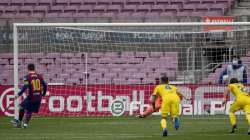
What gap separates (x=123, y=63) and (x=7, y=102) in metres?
4.25

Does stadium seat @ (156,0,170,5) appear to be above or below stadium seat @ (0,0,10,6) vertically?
below

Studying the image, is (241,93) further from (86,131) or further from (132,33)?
(132,33)

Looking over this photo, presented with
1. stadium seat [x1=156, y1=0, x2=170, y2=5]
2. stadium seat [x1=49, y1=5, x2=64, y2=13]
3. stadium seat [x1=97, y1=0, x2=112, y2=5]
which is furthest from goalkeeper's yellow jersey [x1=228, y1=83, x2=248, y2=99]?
stadium seat [x1=49, y1=5, x2=64, y2=13]

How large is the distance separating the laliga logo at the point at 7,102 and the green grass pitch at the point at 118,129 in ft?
4.16

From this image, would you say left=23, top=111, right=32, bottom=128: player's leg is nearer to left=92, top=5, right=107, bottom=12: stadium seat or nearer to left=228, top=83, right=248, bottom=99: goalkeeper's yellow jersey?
left=228, top=83, right=248, bottom=99: goalkeeper's yellow jersey

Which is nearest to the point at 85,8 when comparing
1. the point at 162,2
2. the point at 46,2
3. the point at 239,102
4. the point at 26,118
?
the point at 46,2

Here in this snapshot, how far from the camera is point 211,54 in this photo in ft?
88.4

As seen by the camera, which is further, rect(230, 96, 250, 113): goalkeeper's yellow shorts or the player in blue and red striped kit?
the player in blue and red striped kit

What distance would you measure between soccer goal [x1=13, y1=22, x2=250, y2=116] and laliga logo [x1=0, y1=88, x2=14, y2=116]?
670mm

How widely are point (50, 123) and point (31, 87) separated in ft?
5.81

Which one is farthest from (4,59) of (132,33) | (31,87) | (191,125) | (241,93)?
(241,93)

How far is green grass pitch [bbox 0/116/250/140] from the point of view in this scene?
17.7 meters

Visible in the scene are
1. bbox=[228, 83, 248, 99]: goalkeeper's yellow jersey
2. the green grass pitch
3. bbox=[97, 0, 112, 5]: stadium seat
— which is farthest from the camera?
bbox=[97, 0, 112, 5]: stadium seat

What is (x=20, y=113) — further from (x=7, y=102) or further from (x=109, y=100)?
(x=109, y=100)
